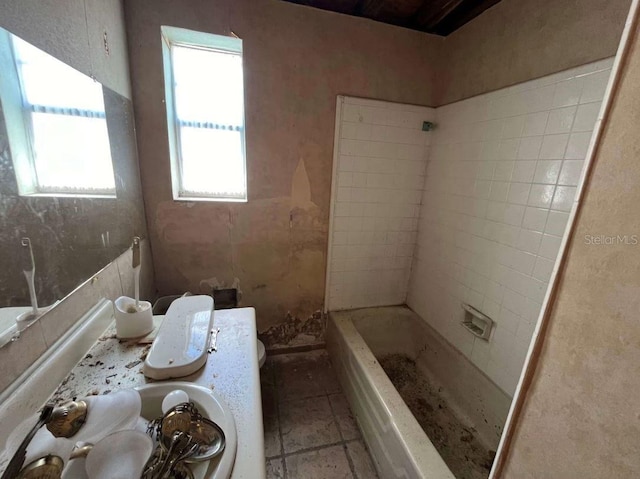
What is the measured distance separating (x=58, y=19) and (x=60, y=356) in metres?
1.03

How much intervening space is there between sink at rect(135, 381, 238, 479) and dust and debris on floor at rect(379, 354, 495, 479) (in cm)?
136

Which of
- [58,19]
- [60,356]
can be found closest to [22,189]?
[60,356]

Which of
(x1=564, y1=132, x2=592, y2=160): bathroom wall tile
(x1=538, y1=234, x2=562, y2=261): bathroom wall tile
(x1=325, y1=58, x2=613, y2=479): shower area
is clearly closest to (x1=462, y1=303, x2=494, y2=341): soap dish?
(x1=325, y1=58, x2=613, y2=479): shower area

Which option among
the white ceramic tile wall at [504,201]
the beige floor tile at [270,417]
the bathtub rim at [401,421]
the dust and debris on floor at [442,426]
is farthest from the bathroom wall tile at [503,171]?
the beige floor tile at [270,417]

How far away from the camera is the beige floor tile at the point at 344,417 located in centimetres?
147

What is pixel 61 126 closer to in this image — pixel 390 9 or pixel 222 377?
pixel 222 377

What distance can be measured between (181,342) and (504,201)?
1.70m

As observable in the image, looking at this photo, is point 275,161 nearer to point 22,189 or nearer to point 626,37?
point 22,189

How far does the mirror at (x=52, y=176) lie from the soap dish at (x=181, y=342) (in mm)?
315

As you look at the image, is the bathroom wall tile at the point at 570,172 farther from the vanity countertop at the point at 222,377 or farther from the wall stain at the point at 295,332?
the wall stain at the point at 295,332

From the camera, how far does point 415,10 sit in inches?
62.1

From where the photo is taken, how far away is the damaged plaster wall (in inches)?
56.9

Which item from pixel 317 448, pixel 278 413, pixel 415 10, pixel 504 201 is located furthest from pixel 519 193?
pixel 278 413

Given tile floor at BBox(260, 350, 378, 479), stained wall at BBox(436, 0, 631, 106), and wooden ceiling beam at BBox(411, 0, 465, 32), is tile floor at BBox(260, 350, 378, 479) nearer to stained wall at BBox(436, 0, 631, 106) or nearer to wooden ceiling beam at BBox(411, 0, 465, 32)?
stained wall at BBox(436, 0, 631, 106)
